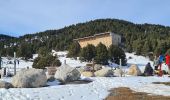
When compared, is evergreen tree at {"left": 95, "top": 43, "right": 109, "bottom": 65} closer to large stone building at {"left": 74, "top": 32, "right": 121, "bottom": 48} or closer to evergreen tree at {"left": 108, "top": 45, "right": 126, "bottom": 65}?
evergreen tree at {"left": 108, "top": 45, "right": 126, "bottom": 65}

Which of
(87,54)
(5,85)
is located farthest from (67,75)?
(87,54)

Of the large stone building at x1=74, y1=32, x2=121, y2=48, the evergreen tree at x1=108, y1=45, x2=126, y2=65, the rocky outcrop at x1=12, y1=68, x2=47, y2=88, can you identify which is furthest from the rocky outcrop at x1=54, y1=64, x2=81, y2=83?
the large stone building at x1=74, y1=32, x2=121, y2=48

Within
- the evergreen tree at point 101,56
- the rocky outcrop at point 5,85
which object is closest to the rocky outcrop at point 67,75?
the rocky outcrop at point 5,85

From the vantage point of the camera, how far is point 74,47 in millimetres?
145750

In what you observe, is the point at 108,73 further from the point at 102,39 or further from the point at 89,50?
the point at 102,39

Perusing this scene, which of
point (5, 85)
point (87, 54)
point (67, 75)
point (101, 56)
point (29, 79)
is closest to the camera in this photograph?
point (5, 85)

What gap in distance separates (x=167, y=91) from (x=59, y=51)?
169 m

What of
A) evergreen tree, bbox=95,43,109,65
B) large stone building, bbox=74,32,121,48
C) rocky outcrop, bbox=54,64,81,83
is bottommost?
rocky outcrop, bbox=54,64,81,83

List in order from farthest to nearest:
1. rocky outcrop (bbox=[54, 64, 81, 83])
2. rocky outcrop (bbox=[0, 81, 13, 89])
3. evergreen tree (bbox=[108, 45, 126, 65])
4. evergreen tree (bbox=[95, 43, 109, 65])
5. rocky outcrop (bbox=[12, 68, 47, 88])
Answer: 1. evergreen tree (bbox=[108, 45, 126, 65])
2. evergreen tree (bbox=[95, 43, 109, 65])
3. rocky outcrop (bbox=[54, 64, 81, 83])
4. rocky outcrop (bbox=[12, 68, 47, 88])
5. rocky outcrop (bbox=[0, 81, 13, 89])

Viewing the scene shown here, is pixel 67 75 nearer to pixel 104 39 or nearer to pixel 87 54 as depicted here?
pixel 87 54

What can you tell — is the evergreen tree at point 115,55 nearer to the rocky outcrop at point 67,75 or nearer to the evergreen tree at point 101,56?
the evergreen tree at point 101,56

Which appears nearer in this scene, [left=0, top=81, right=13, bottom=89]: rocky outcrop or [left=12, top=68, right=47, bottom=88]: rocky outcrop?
[left=0, top=81, right=13, bottom=89]: rocky outcrop

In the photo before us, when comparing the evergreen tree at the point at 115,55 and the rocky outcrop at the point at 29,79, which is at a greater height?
the evergreen tree at the point at 115,55

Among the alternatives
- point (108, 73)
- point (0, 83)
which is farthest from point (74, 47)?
point (0, 83)
